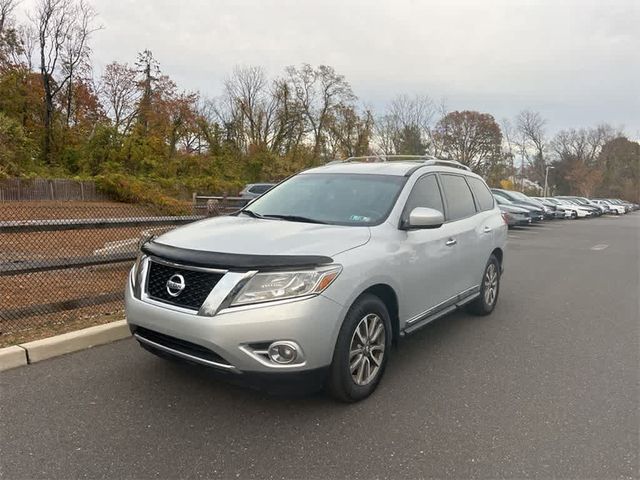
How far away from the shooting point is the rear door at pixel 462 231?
4613mm

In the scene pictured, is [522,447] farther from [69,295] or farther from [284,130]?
[284,130]

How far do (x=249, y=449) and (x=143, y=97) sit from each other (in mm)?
43087

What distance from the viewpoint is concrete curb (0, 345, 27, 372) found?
3.74 meters

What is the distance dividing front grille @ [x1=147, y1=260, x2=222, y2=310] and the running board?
66.8 inches

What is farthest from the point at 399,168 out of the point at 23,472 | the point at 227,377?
the point at 23,472

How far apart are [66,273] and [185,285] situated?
4.69m

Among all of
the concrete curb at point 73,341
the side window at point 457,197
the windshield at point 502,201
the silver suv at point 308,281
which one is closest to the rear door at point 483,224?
the side window at point 457,197

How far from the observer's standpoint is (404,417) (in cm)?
320

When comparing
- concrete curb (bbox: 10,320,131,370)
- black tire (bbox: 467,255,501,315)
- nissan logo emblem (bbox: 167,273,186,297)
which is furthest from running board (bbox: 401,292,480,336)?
concrete curb (bbox: 10,320,131,370)

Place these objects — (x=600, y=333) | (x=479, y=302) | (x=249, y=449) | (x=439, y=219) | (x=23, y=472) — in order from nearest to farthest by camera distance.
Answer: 1. (x=23, y=472)
2. (x=249, y=449)
3. (x=439, y=219)
4. (x=600, y=333)
5. (x=479, y=302)

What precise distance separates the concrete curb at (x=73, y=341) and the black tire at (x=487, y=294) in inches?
155

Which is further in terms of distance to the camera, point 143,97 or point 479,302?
point 143,97

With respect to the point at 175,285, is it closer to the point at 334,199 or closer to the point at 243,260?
the point at 243,260

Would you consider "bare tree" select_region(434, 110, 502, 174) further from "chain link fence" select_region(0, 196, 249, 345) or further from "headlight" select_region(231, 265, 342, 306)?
"headlight" select_region(231, 265, 342, 306)
